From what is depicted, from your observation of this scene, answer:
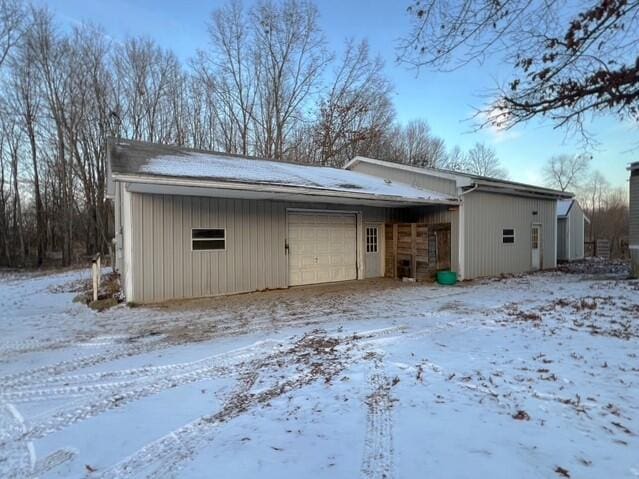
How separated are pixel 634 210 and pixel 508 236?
3488 mm

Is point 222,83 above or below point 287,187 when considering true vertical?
above

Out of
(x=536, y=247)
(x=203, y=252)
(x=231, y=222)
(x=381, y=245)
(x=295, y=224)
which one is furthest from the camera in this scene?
(x=536, y=247)

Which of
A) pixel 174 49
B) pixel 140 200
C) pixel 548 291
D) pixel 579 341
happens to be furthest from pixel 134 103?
pixel 579 341

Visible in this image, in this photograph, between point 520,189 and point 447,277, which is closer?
point 447,277

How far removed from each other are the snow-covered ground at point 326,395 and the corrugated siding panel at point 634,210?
5.90 metres

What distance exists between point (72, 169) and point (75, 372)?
884 inches

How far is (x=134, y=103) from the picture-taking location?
23.2 meters

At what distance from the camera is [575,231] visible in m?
20.8

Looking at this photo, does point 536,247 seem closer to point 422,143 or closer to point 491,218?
point 491,218

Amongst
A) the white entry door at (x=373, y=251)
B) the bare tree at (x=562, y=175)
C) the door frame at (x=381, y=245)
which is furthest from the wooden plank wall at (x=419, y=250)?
the bare tree at (x=562, y=175)

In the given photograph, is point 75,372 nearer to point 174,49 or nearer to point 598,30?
point 598,30

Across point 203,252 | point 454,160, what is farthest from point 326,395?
point 454,160

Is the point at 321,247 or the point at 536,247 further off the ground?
the point at 321,247

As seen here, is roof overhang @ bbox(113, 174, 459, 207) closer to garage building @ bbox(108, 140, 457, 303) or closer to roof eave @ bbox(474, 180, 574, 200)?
garage building @ bbox(108, 140, 457, 303)
